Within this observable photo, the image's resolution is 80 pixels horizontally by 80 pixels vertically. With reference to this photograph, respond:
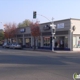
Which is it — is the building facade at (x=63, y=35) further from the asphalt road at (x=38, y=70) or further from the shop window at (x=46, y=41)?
the asphalt road at (x=38, y=70)

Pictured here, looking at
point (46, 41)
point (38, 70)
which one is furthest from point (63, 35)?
point (38, 70)

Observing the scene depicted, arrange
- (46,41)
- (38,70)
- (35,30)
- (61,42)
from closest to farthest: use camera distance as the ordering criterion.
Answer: (38,70)
(61,42)
(35,30)
(46,41)

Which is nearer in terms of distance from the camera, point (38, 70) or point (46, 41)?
point (38, 70)

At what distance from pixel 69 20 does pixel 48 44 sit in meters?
10.5

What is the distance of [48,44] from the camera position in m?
49.0

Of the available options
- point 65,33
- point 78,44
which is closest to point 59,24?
point 65,33

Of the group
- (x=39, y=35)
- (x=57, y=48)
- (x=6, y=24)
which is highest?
(x=6, y=24)

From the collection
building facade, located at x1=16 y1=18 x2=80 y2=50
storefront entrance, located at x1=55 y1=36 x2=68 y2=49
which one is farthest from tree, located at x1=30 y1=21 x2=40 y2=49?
storefront entrance, located at x1=55 y1=36 x2=68 y2=49

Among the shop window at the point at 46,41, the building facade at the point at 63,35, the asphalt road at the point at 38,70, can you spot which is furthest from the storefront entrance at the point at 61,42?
the asphalt road at the point at 38,70

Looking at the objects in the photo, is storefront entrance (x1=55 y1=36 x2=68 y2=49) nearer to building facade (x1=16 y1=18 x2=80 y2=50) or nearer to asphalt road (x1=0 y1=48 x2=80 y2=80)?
building facade (x1=16 y1=18 x2=80 y2=50)

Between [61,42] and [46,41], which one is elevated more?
[46,41]

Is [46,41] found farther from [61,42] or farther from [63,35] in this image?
[63,35]

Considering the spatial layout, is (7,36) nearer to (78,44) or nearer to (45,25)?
(45,25)

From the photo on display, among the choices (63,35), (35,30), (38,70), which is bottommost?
(38,70)
